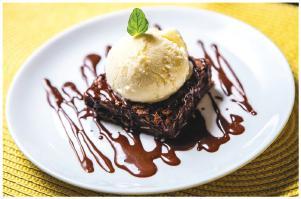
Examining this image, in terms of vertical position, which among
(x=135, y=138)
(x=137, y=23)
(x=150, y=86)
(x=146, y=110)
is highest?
(x=137, y=23)

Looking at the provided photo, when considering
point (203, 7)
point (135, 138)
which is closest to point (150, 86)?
point (135, 138)

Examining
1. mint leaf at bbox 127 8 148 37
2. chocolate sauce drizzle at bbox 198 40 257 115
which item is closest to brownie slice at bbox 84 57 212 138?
chocolate sauce drizzle at bbox 198 40 257 115

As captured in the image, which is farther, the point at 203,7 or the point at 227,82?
the point at 203,7

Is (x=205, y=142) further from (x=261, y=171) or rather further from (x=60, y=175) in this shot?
(x=60, y=175)

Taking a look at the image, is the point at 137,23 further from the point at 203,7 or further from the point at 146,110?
the point at 203,7

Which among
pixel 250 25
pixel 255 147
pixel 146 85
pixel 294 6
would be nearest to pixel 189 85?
pixel 146 85
